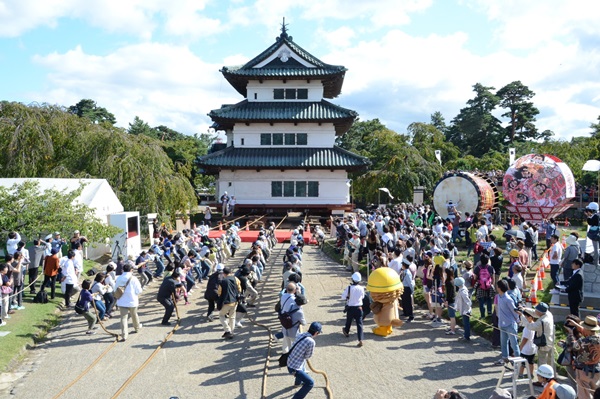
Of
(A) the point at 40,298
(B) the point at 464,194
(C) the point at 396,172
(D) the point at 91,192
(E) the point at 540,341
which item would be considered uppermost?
(C) the point at 396,172

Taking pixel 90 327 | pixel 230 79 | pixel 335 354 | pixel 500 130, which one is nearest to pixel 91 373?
pixel 90 327

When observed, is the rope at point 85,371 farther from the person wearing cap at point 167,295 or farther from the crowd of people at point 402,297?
the person wearing cap at point 167,295

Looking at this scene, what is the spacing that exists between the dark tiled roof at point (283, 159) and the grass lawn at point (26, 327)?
811 inches

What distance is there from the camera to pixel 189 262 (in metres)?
15.9

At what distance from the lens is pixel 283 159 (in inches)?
1410

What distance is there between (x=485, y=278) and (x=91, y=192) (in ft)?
57.8

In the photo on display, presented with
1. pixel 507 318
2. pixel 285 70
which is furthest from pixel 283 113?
pixel 507 318

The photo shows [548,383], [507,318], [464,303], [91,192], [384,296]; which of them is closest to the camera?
[548,383]

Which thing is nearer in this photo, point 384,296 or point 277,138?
point 384,296

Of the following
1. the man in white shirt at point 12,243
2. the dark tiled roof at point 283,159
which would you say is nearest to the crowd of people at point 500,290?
the man in white shirt at point 12,243

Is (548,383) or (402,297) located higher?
(548,383)

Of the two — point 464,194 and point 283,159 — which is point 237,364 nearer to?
point 464,194

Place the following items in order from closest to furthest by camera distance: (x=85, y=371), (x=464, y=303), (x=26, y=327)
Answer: (x=85, y=371), (x=464, y=303), (x=26, y=327)

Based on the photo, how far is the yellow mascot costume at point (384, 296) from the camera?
1186cm
